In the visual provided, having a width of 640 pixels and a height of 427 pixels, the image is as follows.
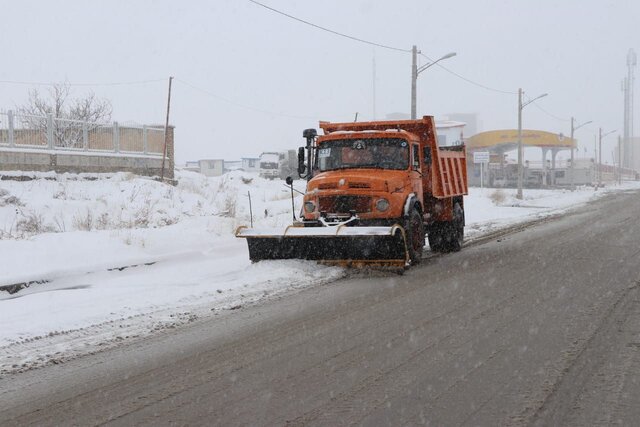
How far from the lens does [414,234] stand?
40.7 ft

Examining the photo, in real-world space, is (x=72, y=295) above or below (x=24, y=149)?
below

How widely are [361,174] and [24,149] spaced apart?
1514 cm

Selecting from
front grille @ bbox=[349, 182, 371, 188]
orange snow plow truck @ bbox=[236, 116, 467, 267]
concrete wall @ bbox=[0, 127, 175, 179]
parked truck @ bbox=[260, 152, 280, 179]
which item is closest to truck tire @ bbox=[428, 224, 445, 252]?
orange snow plow truck @ bbox=[236, 116, 467, 267]

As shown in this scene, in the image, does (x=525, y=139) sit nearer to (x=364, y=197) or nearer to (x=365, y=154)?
(x=365, y=154)

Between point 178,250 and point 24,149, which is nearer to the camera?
point 178,250

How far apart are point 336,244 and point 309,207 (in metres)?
1.36

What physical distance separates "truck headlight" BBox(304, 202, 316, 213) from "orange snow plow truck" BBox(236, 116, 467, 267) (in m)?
0.02

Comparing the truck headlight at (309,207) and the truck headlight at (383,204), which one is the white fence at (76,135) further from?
the truck headlight at (383,204)

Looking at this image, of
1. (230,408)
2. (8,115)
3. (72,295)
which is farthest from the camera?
(8,115)

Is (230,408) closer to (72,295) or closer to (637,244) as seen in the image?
(72,295)

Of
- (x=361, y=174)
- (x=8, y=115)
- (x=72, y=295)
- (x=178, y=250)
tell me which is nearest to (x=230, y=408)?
(x=72, y=295)

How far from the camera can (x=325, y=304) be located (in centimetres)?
872

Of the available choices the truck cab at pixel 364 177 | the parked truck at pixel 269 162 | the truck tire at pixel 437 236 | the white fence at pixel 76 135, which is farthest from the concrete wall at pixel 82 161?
the parked truck at pixel 269 162

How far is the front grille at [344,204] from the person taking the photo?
1191 centimetres
